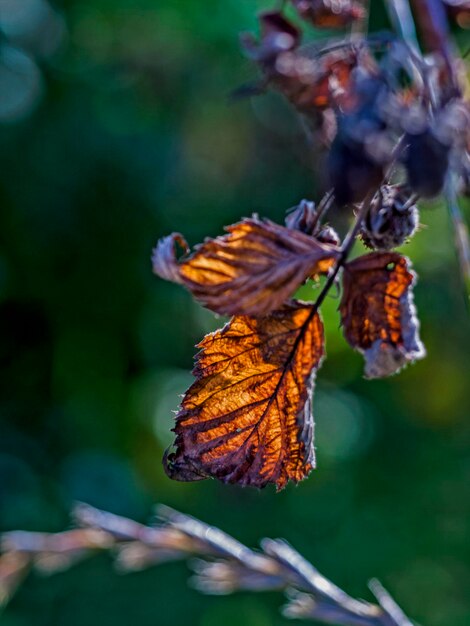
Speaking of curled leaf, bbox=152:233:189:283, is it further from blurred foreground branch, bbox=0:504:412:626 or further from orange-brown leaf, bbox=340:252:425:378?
blurred foreground branch, bbox=0:504:412:626

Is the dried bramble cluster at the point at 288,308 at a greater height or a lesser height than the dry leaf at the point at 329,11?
lesser

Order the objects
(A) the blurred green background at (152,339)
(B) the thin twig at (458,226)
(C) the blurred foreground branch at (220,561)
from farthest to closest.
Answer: (A) the blurred green background at (152,339) → (C) the blurred foreground branch at (220,561) → (B) the thin twig at (458,226)

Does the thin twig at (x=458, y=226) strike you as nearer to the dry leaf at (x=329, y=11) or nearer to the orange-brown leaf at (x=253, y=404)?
the orange-brown leaf at (x=253, y=404)

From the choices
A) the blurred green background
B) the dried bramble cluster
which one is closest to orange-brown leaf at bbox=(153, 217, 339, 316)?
the dried bramble cluster

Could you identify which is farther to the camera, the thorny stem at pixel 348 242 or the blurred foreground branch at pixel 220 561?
the blurred foreground branch at pixel 220 561

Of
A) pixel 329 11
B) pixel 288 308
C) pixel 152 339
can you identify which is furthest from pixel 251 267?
pixel 152 339

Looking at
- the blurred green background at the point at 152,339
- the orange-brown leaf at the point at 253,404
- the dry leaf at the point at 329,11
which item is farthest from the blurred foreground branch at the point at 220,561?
the blurred green background at the point at 152,339

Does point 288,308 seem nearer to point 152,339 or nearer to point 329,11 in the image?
point 329,11
